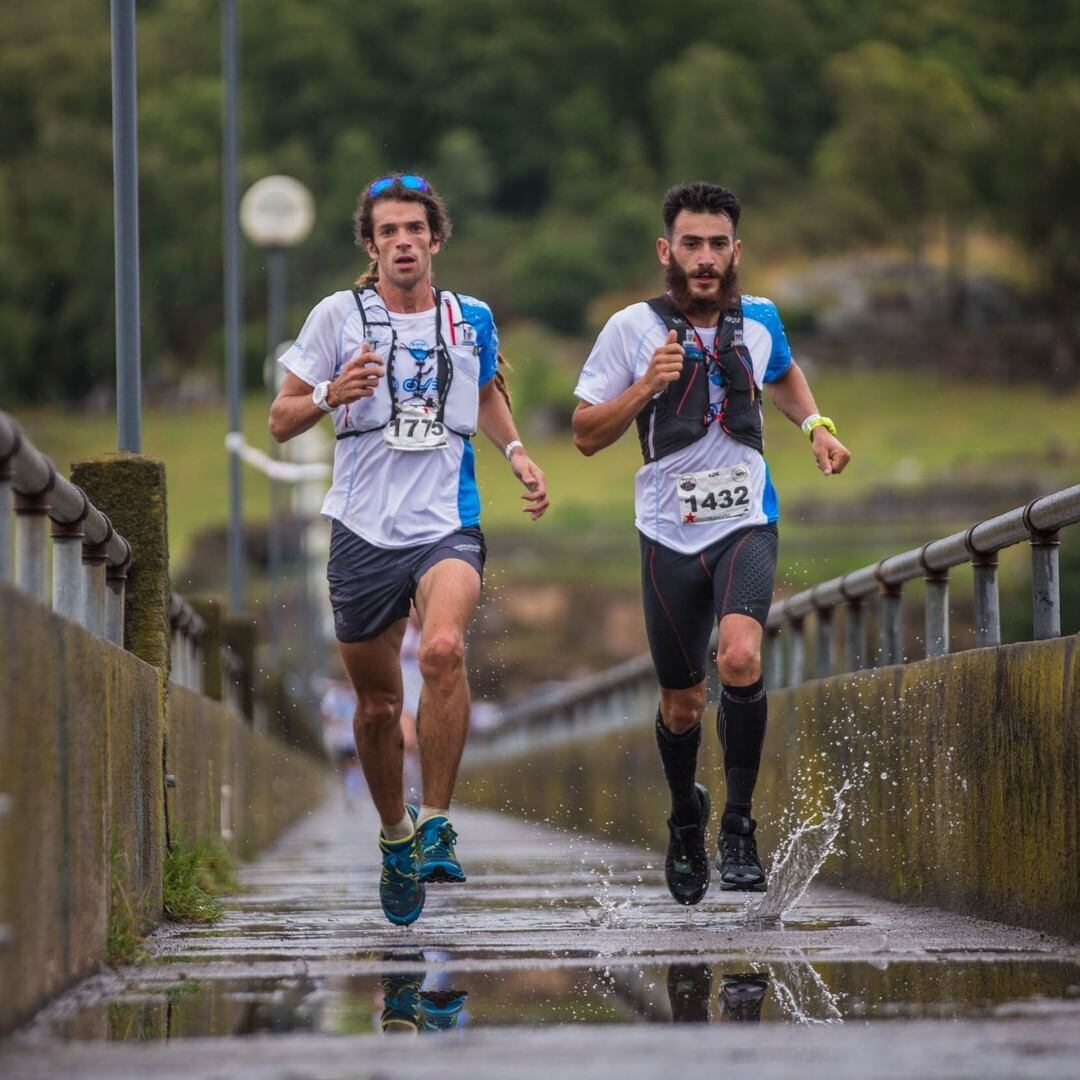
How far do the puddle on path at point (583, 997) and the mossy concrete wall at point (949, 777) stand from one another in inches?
36.0

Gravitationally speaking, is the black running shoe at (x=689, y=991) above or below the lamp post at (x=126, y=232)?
below

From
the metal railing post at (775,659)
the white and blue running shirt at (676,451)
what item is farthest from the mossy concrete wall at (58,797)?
the metal railing post at (775,659)

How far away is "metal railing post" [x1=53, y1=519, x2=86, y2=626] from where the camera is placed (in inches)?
263

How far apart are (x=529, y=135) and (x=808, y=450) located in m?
50.9

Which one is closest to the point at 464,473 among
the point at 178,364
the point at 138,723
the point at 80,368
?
the point at 138,723

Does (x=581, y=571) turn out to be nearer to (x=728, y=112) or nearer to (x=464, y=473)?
(x=728, y=112)

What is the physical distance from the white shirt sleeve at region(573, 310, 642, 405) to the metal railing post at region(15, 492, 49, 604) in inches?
112

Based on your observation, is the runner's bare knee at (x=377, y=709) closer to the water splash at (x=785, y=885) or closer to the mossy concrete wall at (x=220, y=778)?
the mossy concrete wall at (x=220, y=778)

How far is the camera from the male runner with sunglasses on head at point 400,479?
7.77 metres

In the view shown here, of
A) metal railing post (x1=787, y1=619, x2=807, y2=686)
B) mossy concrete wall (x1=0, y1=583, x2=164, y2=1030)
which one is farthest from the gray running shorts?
metal railing post (x1=787, y1=619, x2=807, y2=686)

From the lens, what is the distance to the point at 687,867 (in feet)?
28.0

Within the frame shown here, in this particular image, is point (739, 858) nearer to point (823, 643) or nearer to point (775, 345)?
point (775, 345)

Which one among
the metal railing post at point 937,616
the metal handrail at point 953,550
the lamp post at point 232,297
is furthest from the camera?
the lamp post at point 232,297

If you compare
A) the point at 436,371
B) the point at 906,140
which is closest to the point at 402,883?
the point at 436,371
